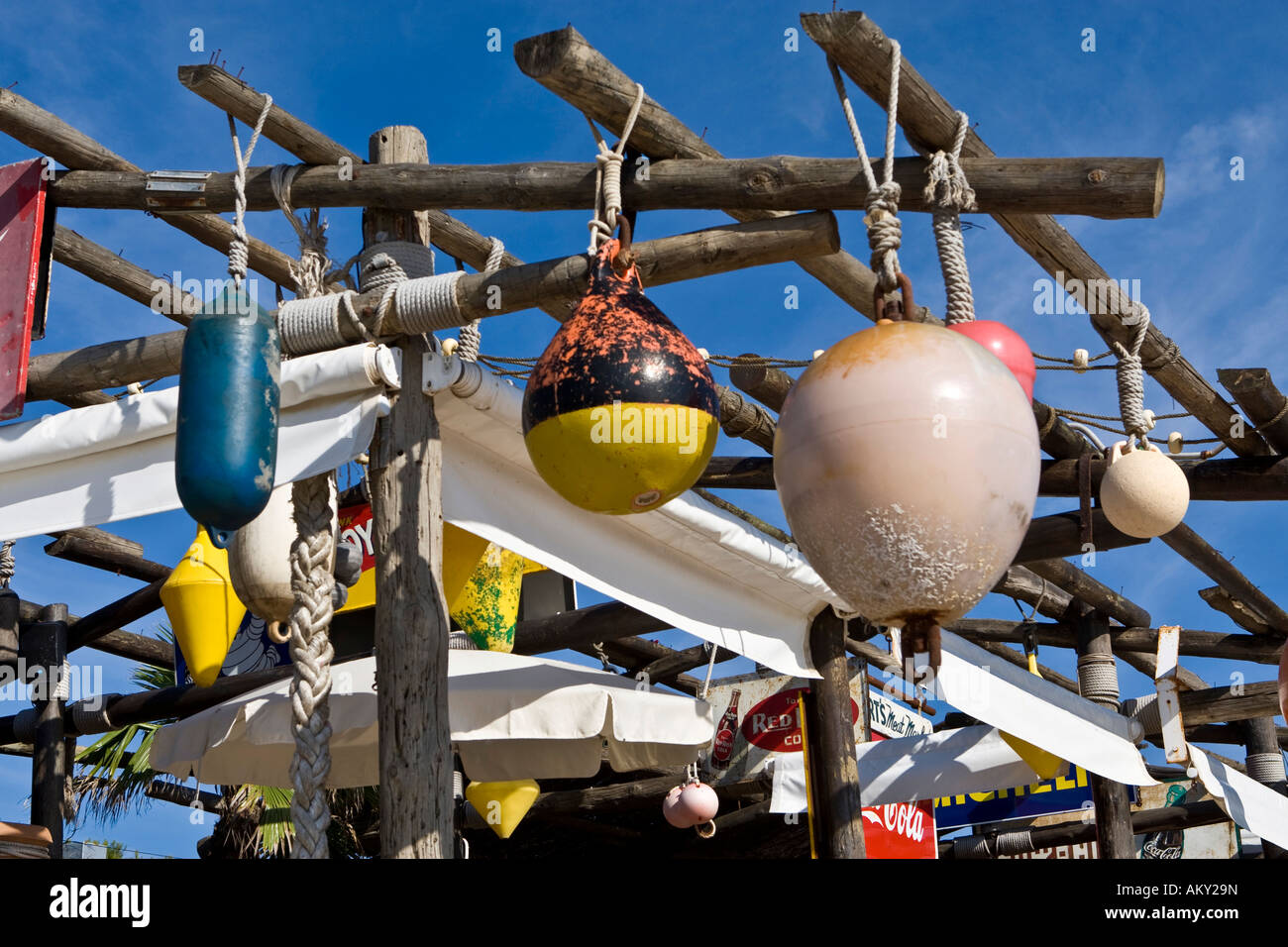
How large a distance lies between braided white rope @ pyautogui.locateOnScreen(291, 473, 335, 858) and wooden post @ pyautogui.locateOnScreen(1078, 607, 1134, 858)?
5632mm

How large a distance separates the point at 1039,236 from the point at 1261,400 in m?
1.77

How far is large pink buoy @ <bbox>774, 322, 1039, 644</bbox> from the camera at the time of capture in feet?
7.06

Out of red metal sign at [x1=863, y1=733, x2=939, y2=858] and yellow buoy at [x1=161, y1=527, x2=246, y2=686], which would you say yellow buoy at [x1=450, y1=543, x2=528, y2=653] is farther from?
red metal sign at [x1=863, y1=733, x2=939, y2=858]

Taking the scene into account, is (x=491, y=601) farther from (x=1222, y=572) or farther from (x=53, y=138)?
(x=1222, y=572)

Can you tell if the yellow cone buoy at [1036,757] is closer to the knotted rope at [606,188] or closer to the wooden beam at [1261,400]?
the wooden beam at [1261,400]

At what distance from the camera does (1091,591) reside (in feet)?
27.0

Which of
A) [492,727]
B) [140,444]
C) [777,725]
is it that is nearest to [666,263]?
[140,444]

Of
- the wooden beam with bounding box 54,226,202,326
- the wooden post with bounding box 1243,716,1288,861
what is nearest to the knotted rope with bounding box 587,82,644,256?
the wooden beam with bounding box 54,226,202,326

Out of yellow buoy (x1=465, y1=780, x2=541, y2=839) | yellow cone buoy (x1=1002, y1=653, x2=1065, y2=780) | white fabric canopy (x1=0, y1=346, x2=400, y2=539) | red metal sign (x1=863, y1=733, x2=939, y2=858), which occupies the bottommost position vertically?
red metal sign (x1=863, y1=733, x2=939, y2=858)

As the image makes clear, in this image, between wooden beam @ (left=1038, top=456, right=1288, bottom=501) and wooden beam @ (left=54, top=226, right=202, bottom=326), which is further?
wooden beam @ (left=1038, top=456, right=1288, bottom=501)

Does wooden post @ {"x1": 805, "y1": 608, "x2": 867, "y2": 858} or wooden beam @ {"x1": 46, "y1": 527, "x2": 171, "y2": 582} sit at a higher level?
wooden beam @ {"x1": 46, "y1": 527, "x2": 171, "y2": 582}

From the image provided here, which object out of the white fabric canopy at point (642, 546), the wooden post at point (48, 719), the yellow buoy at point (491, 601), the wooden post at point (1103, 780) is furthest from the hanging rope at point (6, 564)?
the wooden post at point (1103, 780)
